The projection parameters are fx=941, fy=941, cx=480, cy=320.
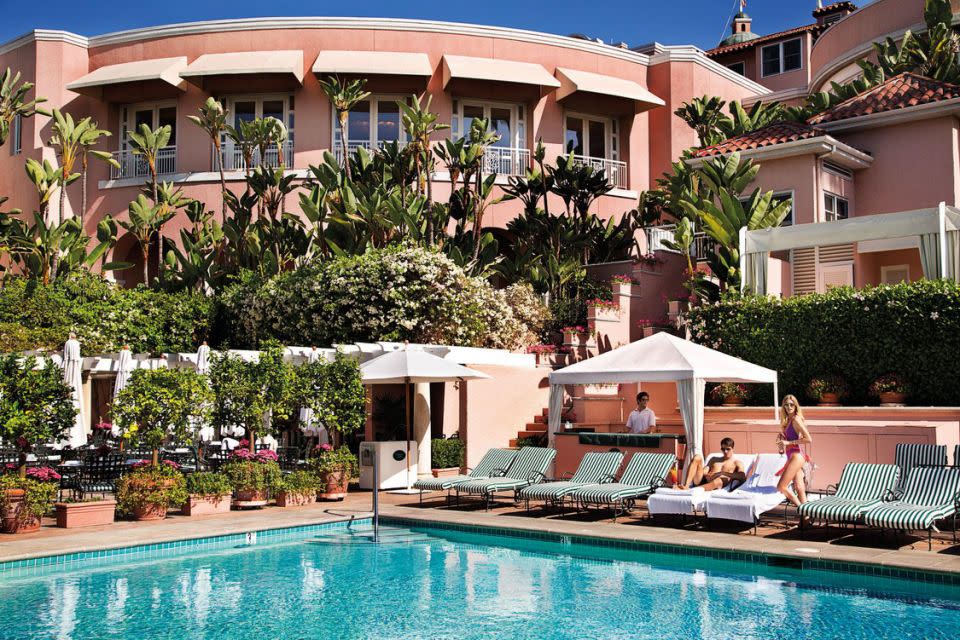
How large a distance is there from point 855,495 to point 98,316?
1787 centimetres

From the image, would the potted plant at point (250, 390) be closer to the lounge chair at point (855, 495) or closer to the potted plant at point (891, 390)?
the lounge chair at point (855, 495)

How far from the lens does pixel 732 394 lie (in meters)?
17.5

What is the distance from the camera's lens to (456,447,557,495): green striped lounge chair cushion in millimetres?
14414

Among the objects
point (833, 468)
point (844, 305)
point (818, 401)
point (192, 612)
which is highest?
point (844, 305)

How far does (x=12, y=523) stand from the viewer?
12.2 m

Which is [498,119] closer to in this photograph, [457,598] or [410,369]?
[410,369]

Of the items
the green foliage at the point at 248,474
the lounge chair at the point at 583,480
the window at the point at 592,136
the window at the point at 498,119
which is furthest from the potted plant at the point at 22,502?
the window at the point at 592,136

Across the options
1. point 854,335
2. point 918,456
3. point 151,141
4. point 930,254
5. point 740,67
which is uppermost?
point 740,67

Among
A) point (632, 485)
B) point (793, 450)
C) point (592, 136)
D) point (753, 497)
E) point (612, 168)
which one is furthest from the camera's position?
point (592, 136)

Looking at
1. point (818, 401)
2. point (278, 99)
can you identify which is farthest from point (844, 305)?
point (278, 99)

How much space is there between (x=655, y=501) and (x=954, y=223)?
8.24m

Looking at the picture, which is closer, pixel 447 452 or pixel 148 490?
pixel 148 490

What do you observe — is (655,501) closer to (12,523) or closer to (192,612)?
(192,612)

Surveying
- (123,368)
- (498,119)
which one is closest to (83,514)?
(123,368)
